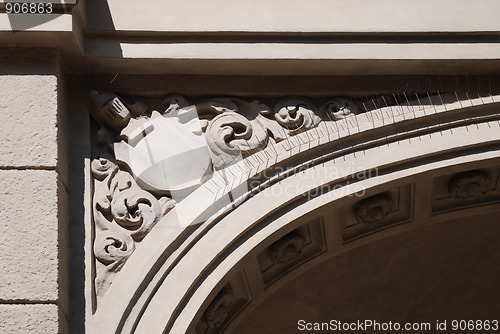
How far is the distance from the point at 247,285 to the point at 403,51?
119 centimetres

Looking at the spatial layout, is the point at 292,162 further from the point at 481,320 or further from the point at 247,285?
the point at 481,320

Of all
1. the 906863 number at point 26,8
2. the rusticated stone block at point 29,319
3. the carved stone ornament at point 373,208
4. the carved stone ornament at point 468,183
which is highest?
the 906863 number at point 26,8

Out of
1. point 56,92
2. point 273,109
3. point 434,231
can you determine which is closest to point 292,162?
point 273,109

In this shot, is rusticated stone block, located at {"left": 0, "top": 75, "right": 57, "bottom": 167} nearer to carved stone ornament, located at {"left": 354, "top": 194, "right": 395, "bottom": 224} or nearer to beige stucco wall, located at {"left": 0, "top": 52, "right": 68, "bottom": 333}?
beige stucco wall, located at {"left": 0, "top": 52, "right": 68, "bottom": 333}

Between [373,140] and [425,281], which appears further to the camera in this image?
[425,281]

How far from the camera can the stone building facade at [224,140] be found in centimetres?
404

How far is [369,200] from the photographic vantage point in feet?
14.8

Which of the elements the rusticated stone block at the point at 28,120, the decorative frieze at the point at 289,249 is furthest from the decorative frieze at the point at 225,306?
the rusticated stone block at the point at 28,120

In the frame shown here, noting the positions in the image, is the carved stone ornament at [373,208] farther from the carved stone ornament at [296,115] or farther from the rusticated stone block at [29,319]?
the rusticated stone block at [29,319]

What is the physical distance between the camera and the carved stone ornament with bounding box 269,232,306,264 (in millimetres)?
4434

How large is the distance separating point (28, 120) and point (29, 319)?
0.81 meters

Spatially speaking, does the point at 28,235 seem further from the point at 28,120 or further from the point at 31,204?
the point at 28,120

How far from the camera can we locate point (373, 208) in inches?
178

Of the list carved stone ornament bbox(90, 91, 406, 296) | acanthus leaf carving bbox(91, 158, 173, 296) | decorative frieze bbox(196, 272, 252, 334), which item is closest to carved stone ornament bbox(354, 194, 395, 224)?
carved stone ornament bbox(90, 91, 406, 296)
